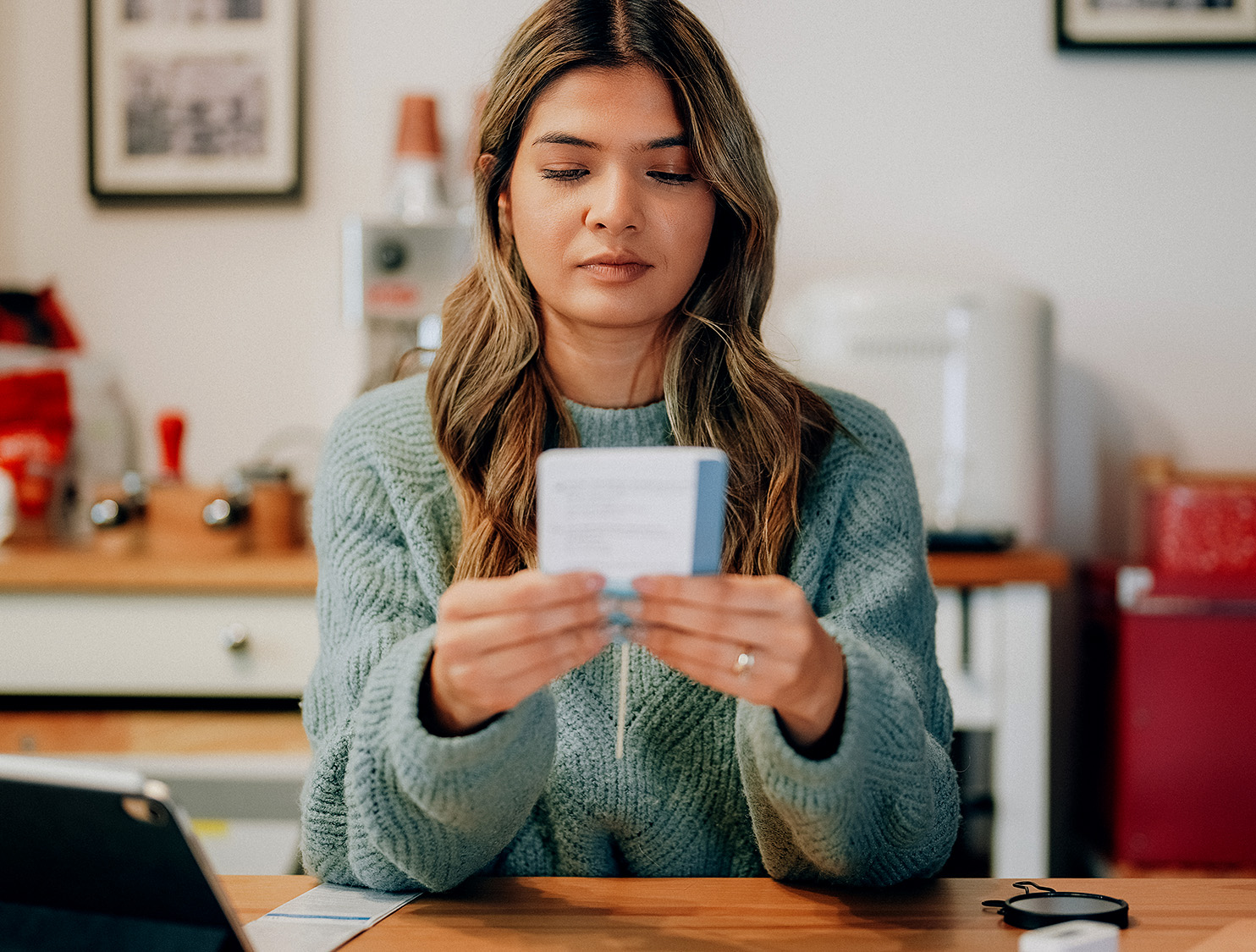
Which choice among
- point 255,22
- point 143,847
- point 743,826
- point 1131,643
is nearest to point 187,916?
point 143,847

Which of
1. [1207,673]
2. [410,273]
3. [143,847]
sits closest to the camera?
[143,847]

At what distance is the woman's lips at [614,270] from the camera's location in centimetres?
91

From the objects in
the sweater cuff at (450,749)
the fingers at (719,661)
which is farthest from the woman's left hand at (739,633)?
the sweater cuff at (450,749)

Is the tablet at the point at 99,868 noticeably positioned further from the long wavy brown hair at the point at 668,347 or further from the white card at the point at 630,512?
the long wavy brown hair at the point at 668,347

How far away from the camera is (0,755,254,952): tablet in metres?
0.54

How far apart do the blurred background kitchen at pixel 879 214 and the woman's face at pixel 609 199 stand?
4.03ft

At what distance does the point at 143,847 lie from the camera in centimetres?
56

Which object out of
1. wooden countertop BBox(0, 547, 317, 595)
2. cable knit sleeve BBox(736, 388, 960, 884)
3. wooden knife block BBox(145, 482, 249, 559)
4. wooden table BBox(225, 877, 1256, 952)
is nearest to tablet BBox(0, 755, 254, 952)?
wooden table BBox(225, 877, 1256, 952)

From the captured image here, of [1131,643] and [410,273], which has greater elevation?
[410,273]

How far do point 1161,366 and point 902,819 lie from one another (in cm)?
164

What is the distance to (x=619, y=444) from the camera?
1.03 m

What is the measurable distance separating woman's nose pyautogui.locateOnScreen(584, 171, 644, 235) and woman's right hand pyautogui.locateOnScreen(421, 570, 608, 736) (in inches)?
13.2

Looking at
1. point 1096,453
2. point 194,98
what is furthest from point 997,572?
point 194,98

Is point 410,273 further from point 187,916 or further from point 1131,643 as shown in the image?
point 187,916
